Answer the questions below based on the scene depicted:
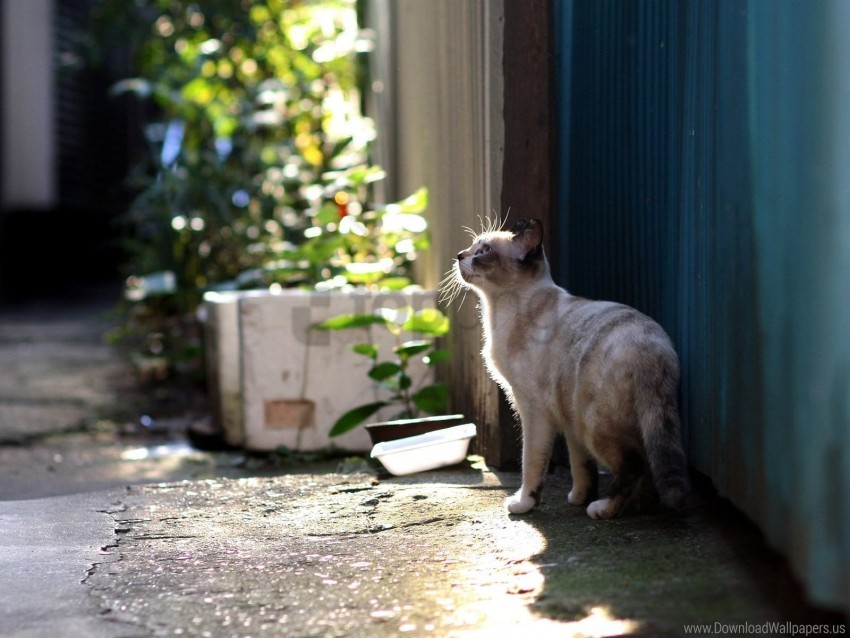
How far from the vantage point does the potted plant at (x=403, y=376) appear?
4102 millimetres

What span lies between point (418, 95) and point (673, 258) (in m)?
2.80

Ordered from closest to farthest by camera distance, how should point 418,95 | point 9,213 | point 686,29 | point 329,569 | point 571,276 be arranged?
1. point 329,569
2. point 686,29
3. point 571,276
4. point 418,95
5. point 9,213

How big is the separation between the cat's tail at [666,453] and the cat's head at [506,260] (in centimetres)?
70

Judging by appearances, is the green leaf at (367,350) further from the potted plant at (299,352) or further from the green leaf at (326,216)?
the green leaf at (326,216)

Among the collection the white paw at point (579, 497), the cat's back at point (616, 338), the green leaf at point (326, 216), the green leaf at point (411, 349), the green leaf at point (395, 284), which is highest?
the green leaf at point (326, 216)

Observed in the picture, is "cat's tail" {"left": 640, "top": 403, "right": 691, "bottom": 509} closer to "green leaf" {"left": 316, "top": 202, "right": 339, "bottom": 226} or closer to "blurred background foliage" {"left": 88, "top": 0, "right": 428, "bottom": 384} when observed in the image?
"green leaf" {"left": 316, "top": 202, "right": 339, "bottom": 226}

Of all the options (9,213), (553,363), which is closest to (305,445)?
(553,363)

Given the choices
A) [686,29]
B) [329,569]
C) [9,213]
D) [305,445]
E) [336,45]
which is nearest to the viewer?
[329,569]

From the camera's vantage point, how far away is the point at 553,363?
3221 millimetres

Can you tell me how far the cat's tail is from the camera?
264 cm

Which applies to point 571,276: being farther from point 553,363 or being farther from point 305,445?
point 305,445

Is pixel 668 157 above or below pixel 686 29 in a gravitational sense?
below

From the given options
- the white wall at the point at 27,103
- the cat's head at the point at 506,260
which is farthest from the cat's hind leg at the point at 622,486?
the white wall at the point at 27,103

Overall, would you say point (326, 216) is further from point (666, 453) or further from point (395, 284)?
point (666, 453)
